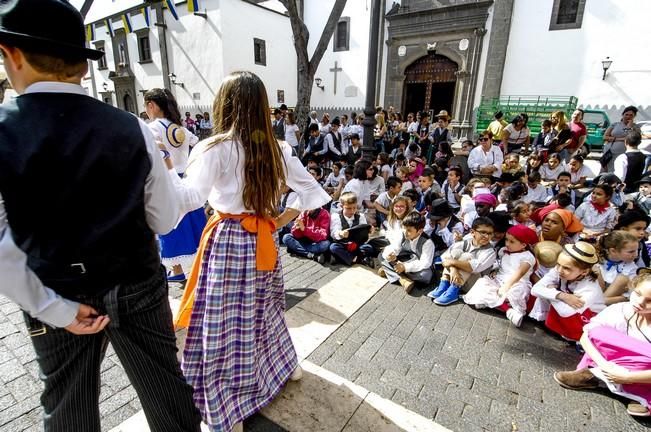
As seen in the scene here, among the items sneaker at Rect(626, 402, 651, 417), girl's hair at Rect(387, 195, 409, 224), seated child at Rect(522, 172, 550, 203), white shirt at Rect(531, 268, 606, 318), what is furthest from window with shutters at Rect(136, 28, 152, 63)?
sneaker at Rect(626, 402, 651, 417)

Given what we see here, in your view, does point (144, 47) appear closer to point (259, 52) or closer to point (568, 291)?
point (259, 52)

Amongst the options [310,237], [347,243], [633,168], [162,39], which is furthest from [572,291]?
[162,39]

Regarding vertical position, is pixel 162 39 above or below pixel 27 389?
above

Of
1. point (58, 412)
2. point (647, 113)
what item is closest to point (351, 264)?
point (58, 412)

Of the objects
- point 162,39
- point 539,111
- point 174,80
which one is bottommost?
point 539,111

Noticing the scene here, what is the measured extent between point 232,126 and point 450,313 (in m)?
2.60

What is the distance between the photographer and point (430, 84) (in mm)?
15406

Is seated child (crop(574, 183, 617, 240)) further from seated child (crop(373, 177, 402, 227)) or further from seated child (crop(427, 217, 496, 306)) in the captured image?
seated child (crop(373, 177, 402, 227))

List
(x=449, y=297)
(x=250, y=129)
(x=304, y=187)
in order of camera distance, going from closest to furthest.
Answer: (x=250, y=129), (x=304, y=187), (x=449, y=297)

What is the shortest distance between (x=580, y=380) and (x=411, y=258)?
69.3 inches

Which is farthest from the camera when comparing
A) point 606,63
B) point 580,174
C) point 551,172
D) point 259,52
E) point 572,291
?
point 259,52

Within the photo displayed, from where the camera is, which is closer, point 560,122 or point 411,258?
point 411,258

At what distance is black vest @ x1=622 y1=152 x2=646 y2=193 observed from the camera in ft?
17.8

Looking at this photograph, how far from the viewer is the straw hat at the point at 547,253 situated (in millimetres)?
3096
